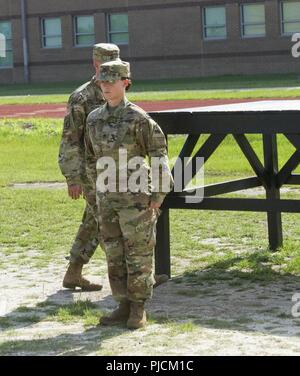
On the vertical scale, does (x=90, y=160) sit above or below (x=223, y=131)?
below

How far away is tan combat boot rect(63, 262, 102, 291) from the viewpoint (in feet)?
27.3

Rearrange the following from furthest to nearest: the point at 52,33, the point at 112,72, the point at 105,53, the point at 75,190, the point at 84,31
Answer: the point at 52,33
the point at 84,31
the point at 75,190
the point at 105,53
the point at 112,72

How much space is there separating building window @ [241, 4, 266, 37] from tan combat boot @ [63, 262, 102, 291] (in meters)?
37.7

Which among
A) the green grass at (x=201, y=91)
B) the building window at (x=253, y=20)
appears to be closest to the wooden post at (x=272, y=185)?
the green grass at (x=201, y=91)

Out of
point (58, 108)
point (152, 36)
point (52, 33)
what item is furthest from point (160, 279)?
point (52, 33)

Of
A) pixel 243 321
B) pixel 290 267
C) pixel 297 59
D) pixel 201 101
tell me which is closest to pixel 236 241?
pixel 290 267

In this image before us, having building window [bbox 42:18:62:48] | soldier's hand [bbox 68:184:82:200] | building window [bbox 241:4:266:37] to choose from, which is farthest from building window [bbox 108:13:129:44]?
soldier's hand [bbox 68:184:82:200]

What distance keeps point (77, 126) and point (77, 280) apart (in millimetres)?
1247

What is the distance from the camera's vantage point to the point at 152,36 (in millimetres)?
48000

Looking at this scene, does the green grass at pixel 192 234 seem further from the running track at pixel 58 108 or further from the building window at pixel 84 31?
the building window at pixel 84 31

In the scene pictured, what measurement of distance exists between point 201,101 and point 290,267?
63.2ft

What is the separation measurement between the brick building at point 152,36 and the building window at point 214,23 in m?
0.04
